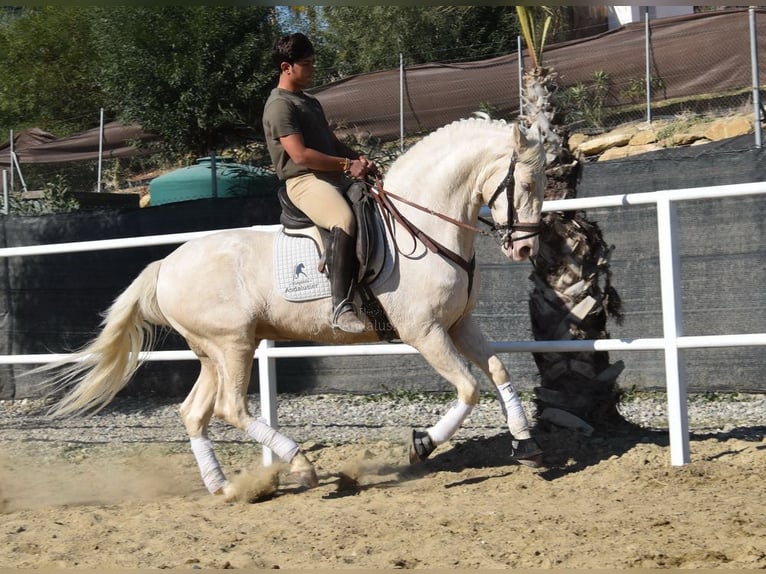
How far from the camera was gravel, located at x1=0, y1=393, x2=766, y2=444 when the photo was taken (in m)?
7.24

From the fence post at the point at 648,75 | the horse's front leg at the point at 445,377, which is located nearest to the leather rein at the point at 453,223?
the horse's front leg at the point at 445,377

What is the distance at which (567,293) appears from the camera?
604cm

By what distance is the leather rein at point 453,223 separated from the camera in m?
5.26

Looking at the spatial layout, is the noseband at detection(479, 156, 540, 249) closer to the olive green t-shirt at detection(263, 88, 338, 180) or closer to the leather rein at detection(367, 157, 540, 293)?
the leather rein at detection(367, 157, 540, 293)

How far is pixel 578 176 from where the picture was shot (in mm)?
6246

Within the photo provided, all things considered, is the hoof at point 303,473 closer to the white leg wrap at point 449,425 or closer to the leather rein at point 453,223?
the white leg wrap at point 449,425

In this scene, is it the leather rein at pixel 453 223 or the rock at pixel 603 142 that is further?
the rock at pixel 603 142

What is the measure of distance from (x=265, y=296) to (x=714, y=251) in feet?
13.7

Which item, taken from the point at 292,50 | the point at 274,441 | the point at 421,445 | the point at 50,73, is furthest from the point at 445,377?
the point at 50,73

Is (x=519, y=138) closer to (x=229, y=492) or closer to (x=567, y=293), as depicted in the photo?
(x=567, y=293)

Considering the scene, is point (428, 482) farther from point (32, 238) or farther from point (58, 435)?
point (32, 238)

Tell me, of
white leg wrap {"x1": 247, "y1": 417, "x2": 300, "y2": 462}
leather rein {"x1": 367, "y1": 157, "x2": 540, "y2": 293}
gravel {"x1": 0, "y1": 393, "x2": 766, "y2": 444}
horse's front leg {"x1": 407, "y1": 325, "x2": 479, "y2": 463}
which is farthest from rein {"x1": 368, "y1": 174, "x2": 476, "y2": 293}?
gravel {"x1": 0, "y1": 393, "x2": 766, "y2": 444}

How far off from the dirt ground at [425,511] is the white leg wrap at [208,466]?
0.37 feet

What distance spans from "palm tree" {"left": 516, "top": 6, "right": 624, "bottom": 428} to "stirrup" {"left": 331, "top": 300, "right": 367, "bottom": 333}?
133 centimetres
